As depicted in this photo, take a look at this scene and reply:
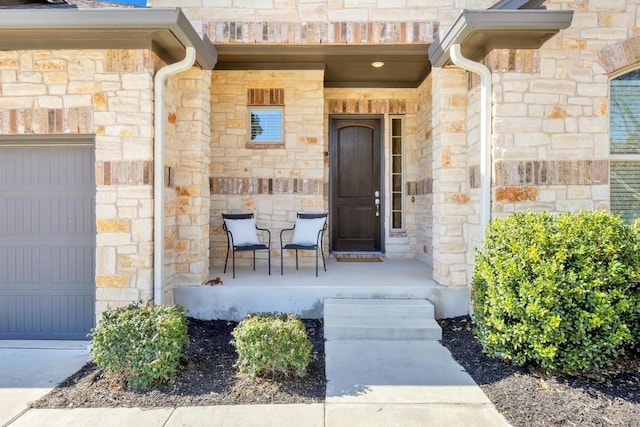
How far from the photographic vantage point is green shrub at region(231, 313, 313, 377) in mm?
3031

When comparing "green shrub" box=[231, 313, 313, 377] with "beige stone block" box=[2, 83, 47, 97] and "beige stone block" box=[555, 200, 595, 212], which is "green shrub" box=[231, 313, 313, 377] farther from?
"beige stone block" box=[2, 83, 47, 97]

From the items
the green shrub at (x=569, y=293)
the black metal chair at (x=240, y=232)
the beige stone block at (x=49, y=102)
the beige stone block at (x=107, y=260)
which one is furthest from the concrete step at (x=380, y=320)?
the beige stone block at (x=49, y=102)

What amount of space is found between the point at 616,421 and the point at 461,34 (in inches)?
123

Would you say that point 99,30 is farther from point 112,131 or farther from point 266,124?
point 266,124

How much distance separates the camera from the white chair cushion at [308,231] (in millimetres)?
5559

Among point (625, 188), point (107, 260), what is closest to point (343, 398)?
point (107, 260)

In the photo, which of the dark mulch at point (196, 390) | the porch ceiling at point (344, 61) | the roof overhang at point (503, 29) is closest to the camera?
the dark mulch at point (196, 390)

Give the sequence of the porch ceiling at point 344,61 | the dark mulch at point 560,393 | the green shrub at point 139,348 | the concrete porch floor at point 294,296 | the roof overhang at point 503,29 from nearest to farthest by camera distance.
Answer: the dark mulch at point 560,393
the green shrub at point 139,348
the roof overhang at point 503,29
the concrete porch floor at point 294,296
the porch ceiling at point 344,61

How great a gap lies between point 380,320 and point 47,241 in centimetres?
326

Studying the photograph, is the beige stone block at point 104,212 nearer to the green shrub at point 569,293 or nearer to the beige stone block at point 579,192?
the green shrub at point 569,293

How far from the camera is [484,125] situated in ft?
13.5

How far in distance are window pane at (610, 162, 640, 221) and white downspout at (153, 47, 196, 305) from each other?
4264 millimetres

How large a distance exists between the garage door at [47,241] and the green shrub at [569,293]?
3697 mm

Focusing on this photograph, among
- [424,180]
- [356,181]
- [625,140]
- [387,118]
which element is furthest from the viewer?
[356,181]
